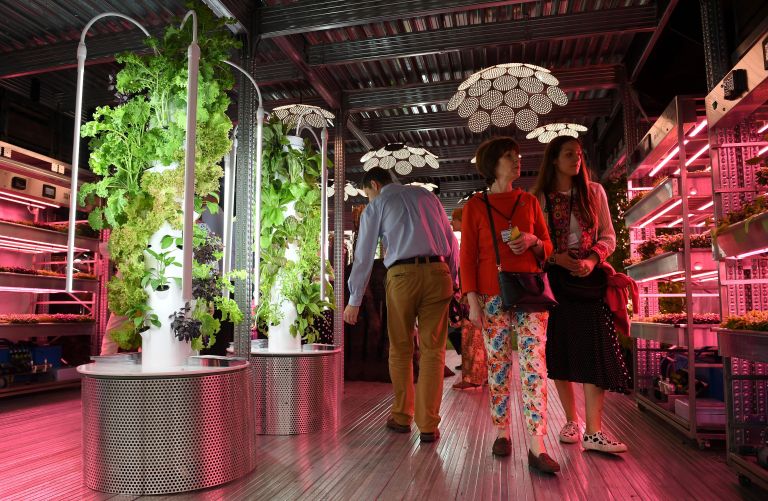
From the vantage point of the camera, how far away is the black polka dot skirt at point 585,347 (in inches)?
134

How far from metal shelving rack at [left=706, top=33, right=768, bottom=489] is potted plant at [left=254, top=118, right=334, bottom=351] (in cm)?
278

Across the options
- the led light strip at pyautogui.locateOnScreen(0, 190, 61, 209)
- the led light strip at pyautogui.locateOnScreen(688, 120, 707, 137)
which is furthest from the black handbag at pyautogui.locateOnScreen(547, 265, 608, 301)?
the led light strip at pyautogui.locateOnScreen(0, 190, 61, 209)

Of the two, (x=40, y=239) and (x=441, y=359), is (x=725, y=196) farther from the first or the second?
(x=40, y=239)

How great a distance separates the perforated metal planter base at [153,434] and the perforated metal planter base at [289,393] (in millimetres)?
1241

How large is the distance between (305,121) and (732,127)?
13.5 ft

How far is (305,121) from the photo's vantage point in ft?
20.6

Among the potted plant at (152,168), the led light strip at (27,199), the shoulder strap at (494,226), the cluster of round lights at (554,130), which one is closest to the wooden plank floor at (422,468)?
the potted plant at (152,168)

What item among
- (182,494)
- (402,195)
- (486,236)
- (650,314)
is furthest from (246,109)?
(650,314)

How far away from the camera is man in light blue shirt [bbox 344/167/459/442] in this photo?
12.7ft

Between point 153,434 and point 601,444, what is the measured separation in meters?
2.44

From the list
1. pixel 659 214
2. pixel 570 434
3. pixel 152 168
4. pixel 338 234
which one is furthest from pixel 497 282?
pixel 338 234

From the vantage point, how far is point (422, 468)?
3.14 meters

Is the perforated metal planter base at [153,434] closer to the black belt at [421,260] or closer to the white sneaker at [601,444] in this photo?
the black belt at [421,260]

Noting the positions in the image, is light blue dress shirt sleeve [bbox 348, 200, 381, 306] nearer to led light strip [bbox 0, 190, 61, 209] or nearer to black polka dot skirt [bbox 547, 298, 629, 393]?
black polka dot skirt [bbox 547, 298, 629, 393]
